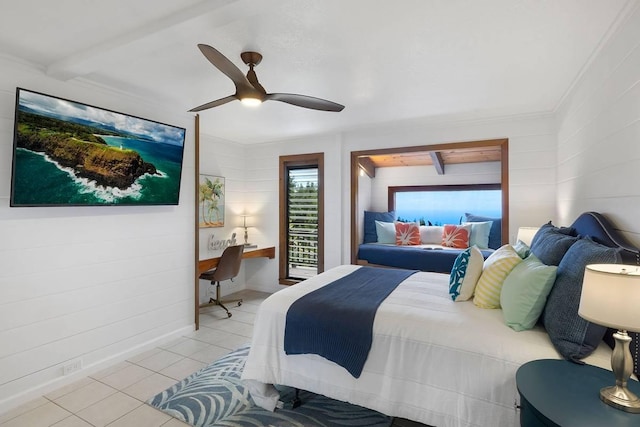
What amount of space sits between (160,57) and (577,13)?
2595 millimetres

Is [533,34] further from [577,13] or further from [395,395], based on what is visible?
[395,395]

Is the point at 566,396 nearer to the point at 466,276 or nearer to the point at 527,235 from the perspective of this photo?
the point at 466,276

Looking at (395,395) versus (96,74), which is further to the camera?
(96,74)

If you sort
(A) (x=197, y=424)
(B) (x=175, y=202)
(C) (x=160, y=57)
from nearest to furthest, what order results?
(A) (x=197, y=424) → (C) (x=160, y=57) → (B) (x=175, y=202)

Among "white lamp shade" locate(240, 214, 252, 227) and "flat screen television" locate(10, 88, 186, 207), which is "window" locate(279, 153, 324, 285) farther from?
"flat screen television" locate(10, 88, 186, 207)

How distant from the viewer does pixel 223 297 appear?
4980mm

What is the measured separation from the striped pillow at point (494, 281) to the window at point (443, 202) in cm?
347

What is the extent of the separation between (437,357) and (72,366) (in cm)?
284

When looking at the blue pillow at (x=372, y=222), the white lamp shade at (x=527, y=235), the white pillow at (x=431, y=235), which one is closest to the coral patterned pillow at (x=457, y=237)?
the white pillow at (x=431, y=235)

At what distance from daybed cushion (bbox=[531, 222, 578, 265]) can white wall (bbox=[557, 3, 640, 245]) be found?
0.78 ft

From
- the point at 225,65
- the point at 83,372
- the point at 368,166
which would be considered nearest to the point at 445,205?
the point at 368,166

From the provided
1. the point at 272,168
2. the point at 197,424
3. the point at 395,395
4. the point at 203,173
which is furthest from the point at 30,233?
the point at 272,168

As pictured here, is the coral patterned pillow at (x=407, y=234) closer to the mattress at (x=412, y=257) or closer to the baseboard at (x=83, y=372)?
the mattress at (x=412, y=257)

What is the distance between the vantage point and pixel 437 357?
1.74 meters
